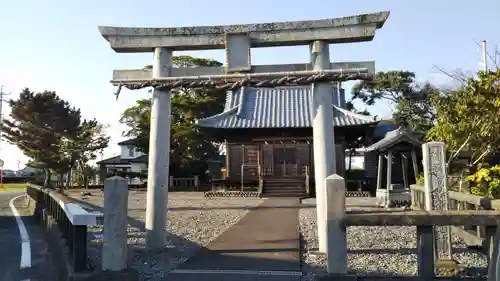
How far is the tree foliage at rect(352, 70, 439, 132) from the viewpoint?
3538 centimetres

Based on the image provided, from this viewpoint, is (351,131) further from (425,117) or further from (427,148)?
(427,148)

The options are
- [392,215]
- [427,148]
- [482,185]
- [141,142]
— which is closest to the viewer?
[392,215]

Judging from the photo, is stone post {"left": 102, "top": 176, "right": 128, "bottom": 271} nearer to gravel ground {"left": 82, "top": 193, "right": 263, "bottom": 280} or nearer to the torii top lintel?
gravel ground {"left": 82, "top": 193, "right": 263, "bottom": 280}

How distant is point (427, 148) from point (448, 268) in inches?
69.3

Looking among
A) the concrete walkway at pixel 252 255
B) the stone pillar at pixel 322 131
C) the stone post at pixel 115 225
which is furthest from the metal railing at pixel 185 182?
the stone post at pixel 115 225

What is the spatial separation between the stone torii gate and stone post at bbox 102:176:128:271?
2348 mm

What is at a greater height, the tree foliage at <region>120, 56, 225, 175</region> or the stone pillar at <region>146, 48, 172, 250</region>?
the tree foliage at <region>120, 56, 225, 175</region>

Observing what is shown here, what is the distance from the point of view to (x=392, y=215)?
4.32 metres

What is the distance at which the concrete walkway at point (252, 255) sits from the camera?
6133mm

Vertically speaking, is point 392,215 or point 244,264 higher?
point 392,215

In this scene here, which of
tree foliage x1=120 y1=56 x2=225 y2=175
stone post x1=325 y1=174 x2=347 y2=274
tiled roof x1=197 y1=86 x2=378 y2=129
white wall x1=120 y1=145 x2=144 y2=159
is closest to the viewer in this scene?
stone post x1=325 y1=174 x2=347 y2=274

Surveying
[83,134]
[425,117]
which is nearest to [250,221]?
[83,134]

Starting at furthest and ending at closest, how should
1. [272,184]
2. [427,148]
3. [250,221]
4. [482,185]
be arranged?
[272,184] → [250,221] → [482,185] → [427,148]

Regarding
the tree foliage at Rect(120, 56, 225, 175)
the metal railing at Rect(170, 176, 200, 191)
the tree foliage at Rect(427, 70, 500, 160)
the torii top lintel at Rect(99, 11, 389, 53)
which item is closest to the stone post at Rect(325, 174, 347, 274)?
the torii top lintel at Rect(99, 11, 389, 53)
